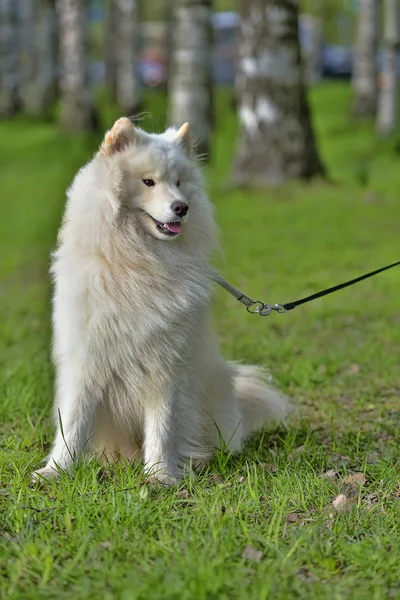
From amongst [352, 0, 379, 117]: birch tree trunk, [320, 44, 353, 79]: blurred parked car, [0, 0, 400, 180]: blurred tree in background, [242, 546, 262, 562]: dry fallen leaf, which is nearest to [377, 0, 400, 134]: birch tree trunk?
[0, 0, 400, 180]: blurred tree in background

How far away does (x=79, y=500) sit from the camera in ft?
11.3

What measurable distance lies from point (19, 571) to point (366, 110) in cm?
1892

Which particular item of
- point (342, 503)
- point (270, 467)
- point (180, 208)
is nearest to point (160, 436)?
point (270, 467)

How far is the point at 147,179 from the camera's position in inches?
145

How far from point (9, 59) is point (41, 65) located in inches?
74.4

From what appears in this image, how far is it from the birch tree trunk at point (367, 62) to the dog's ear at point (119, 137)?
17.3 meters

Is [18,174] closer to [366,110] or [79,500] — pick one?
[366,110]

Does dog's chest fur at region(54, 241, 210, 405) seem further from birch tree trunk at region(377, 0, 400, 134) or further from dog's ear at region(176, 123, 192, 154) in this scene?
birch tree trunk at region(377, 0, 400, 134)

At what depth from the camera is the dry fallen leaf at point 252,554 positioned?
10.1 feet

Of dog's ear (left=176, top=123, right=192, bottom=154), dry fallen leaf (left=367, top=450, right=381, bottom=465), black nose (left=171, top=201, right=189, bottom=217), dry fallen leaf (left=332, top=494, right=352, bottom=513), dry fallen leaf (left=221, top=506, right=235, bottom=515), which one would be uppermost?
dog's ear (left=176, top=123, right=192, bottom=154)

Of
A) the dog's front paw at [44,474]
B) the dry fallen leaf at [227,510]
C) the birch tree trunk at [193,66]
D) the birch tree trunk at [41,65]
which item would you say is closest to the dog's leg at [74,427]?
the dog's front paw at [44,474]

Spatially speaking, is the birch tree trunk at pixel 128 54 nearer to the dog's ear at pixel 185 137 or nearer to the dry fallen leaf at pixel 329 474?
the dog's ear at pixel 185 137

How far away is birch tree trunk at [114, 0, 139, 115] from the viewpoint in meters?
20.5

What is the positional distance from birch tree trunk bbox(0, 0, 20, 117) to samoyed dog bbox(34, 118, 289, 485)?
1943 centimetres
